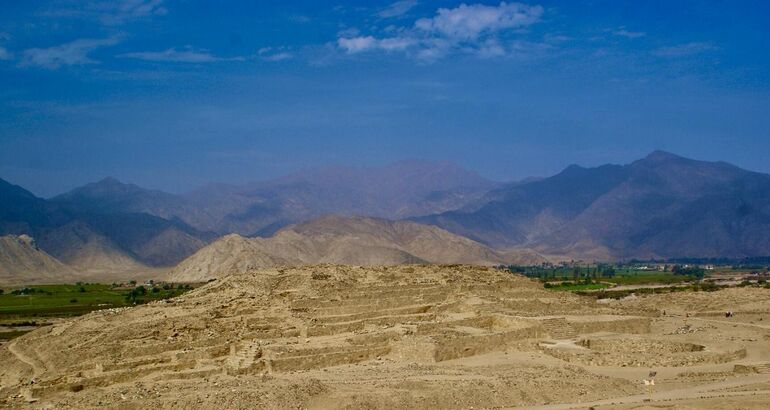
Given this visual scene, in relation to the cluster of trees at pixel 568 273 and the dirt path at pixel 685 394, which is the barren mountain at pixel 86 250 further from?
the dirt path at pixel 685 394

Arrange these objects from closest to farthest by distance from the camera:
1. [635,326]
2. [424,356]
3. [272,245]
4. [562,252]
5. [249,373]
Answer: [249,373] < [424,356] < [635,326] < [272,245] < [562,252]

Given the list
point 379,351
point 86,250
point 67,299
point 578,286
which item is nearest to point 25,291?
point 67,299

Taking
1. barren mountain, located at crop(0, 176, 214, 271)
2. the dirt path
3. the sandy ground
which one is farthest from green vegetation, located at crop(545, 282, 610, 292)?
barren mountain, located at crop(0, 176, 214, 271)

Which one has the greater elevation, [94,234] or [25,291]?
[94,234]

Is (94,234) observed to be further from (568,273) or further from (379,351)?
(379,351)

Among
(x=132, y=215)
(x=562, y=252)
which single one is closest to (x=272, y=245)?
(x=132, y=215)

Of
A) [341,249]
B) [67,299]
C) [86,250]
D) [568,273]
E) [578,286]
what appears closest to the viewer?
[67,299]

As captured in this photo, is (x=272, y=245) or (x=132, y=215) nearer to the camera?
(x=272, y=245)

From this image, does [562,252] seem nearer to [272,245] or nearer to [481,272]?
[272,245]
